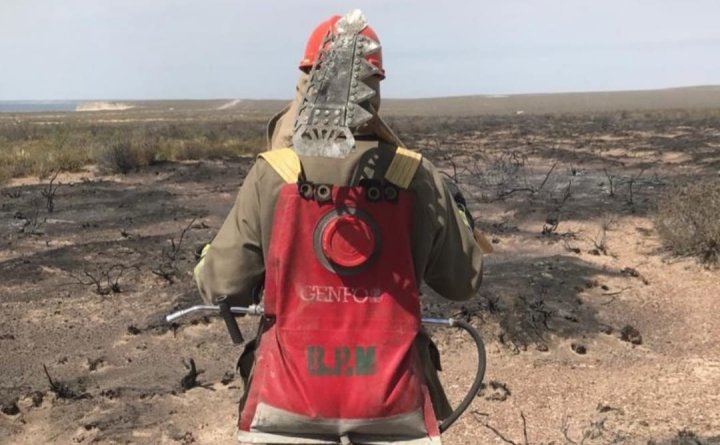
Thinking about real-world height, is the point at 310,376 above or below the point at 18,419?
above

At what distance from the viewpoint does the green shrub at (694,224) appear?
24.9 feet

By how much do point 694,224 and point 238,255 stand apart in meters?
7.21

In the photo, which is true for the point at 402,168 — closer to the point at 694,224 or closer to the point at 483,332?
the point at 483,332

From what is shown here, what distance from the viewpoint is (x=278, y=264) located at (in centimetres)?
180

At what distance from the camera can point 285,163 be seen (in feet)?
5.93

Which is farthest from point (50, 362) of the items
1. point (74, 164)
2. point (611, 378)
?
point (74, 164)

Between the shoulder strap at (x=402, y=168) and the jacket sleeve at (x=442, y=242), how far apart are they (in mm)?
34

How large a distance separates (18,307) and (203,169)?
34.9ft

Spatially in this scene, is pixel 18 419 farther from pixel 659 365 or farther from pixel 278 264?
pixel 659 365

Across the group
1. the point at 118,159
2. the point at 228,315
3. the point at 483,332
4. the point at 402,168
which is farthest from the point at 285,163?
the point at 118,159

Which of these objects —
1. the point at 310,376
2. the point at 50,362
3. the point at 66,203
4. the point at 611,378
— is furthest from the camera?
the point at 66,203

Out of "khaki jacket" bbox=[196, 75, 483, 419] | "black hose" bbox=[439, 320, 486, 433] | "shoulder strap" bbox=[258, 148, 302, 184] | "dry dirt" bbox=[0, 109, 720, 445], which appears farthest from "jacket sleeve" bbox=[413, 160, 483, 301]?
"dry dirt" bbox=[0, 109, 720, 445]

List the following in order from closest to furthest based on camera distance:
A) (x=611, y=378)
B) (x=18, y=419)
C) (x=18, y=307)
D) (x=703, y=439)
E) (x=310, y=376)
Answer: (x=310, y=376), (x=703, y=439), (x=18, y=419), (x=611, y=378), (x=18, y=307)

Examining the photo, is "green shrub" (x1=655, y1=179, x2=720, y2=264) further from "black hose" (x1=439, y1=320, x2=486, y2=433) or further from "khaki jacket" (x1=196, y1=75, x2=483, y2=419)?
"khaki jacket" (x1=196, y1=75, x2=483, y2=419)
